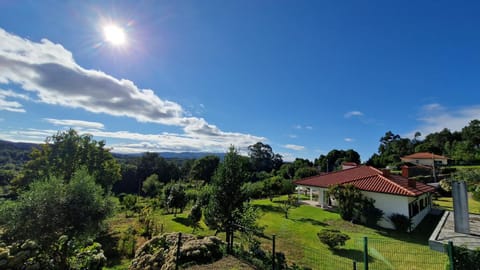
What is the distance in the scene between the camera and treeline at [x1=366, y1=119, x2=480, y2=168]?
41.8 m

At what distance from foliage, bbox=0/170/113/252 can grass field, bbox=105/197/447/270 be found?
301 cm

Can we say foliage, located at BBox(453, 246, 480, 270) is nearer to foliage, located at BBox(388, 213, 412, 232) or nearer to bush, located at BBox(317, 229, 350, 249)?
→ bush, located at BBox(317, 229, 350, 249)

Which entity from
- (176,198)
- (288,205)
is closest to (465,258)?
(288,205)

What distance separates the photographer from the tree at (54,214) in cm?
686

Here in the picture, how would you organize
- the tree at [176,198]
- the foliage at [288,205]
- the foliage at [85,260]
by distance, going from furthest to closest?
the tree at [176,198]
the foliage at [288,205]
the foliage at [85,260]

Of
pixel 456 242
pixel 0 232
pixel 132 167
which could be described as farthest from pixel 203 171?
pixel 456 242

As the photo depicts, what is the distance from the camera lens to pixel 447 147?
171 ft

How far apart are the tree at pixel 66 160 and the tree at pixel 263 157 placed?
45.2 meters

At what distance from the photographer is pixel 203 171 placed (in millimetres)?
53000

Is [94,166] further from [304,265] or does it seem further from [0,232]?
[304,265]

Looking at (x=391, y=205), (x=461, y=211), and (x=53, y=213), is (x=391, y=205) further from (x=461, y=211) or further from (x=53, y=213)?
(x=53, y=213)

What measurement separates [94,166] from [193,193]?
33.6 ft

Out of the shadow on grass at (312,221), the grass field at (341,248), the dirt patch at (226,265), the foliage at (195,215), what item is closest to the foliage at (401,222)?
the grass field at (341,248)

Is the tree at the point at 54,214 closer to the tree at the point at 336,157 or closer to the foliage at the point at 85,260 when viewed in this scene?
the foliage at the point at 85,260
